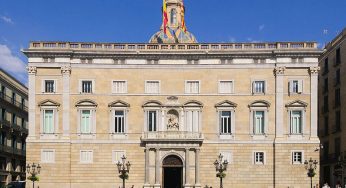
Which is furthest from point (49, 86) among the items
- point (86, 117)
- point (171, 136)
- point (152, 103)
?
point (171, 136)

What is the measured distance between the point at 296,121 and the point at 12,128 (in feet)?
118

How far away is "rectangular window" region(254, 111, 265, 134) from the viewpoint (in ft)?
192

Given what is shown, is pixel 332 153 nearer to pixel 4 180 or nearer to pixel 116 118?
pixel 116 118

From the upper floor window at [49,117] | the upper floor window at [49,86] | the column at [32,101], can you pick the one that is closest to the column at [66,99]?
the upper floor window at [49,117]

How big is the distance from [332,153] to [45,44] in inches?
1363

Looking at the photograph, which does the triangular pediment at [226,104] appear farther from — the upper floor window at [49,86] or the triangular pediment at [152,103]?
the upper floor window at [49,86]

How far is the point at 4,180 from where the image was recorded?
233 ft

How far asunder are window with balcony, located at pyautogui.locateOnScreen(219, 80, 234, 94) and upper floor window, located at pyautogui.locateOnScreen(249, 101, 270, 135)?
2.70 m

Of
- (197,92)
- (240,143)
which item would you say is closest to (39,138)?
(197,92)

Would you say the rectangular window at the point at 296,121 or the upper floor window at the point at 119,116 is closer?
the rectangular window at the point at 296,121

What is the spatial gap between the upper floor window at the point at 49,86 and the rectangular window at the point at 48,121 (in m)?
2.15

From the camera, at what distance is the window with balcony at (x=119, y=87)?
5922 centimetres

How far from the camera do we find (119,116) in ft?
193

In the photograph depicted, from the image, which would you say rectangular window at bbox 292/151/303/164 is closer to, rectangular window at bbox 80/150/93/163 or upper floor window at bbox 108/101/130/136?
upper floor window at bbox 108/101/130/136
